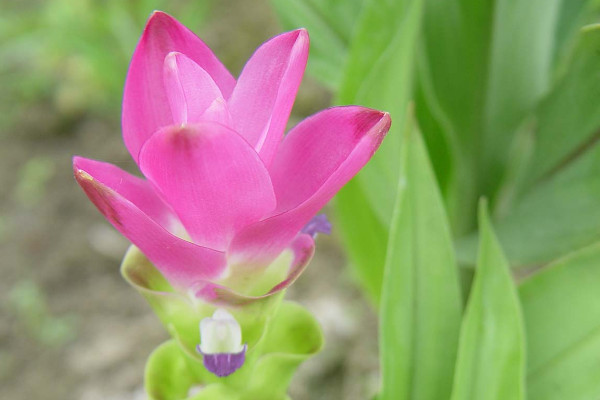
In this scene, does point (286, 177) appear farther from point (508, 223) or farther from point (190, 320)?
point (508, 223)

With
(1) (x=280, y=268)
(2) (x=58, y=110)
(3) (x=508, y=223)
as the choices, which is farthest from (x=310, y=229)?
(2) (x=58, y=110)

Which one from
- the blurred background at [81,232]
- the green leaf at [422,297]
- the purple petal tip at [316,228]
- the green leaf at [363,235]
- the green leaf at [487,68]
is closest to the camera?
the purple petal tip at [316,228]

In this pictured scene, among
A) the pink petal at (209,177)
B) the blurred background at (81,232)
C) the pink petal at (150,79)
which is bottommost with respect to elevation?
the blurred background at (81,232)

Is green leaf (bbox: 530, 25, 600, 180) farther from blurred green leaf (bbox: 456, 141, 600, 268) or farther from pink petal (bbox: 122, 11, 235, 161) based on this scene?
pink petal (bbox: 122, 11, 235, 161)

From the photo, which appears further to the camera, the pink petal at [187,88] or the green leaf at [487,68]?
the green leaf at [487,68]

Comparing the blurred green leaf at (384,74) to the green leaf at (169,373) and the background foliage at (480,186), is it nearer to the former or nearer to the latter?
the background foliage at (480,186)

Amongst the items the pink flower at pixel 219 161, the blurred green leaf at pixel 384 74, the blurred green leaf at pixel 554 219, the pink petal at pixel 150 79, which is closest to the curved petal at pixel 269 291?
the pink flower at pixel 219 161

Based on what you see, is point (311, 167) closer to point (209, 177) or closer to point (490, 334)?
point (209, 177)

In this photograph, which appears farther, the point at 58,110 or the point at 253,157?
the point at 58,110
